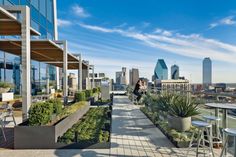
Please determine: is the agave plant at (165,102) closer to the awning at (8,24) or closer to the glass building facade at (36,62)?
the awning at (8,24)

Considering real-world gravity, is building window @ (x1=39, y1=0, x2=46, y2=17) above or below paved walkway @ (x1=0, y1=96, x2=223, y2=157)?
above

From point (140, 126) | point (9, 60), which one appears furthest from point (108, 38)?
point (140, 126)

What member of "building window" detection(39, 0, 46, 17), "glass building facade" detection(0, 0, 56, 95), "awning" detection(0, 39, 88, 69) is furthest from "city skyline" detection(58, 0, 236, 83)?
"awning" detection(0, 39, 88, 69)

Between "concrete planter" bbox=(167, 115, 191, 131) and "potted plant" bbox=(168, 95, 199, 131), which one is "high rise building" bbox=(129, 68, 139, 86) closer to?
"potted plant" bbox=(168, 95, 199, 131)

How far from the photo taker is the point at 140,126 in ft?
21.5

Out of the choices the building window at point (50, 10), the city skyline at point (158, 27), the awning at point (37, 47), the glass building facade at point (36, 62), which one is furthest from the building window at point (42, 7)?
the awning at point (37, 47)

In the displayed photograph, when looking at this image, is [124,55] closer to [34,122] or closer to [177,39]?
[177,39]

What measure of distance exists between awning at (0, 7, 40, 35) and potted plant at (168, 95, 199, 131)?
Result: 4.53 m

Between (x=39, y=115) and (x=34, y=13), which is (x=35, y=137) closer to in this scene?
(x=39, y=115)

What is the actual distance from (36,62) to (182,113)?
1683cm

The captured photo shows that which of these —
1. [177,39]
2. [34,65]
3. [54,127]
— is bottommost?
[54,127]

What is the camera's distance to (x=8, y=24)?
24.2ft

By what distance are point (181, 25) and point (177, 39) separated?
1.27 m

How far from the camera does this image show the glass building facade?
1507cm
